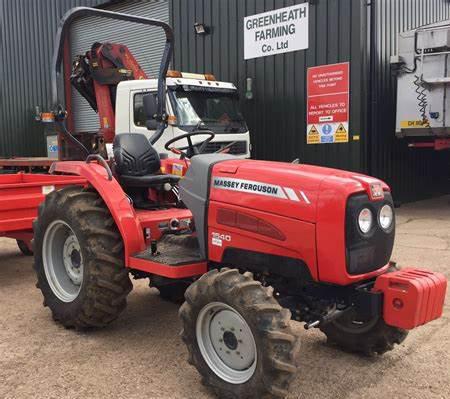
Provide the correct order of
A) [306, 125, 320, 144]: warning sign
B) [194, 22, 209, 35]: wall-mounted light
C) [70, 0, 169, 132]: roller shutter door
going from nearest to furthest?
1. [306, 125, 320, 144]: warning sign
2. [194, 22, 209, 35]: wall-mounted light
3. [70, 0, 169, 132]: roller shutter door

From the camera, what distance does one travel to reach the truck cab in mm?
8594

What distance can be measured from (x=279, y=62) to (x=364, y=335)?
27.0 ft

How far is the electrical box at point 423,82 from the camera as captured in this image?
9016mm

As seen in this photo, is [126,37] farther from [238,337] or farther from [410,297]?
[410,297]

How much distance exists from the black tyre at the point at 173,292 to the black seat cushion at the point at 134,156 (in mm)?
963

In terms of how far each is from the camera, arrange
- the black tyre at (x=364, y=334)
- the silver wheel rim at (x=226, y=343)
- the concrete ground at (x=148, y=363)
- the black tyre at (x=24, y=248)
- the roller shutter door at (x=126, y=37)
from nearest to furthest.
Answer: the silver wheel rim at (x=226, y=343) → the concrete ground at (x=148, y=363) → the black tyre at (x=364, y=334) → the black tyre at (x=24, y=248) → the roller shutter door at (x=126, y=37)

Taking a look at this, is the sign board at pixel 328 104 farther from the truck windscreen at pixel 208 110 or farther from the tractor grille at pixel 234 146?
the tractor grille at pixel 234 146

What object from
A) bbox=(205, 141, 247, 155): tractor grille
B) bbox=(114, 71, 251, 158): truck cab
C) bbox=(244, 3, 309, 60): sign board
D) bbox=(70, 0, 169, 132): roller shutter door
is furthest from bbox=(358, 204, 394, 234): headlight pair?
bbox=(70, 0, 169, 132): roller shutter door

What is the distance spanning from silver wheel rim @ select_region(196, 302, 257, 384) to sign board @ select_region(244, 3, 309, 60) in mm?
8239

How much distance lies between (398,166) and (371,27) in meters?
2.86

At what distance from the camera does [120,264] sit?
11.8 feet

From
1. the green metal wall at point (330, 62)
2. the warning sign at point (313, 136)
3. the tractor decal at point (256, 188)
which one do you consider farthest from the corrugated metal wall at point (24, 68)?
the tractor decal at point (256, 188)

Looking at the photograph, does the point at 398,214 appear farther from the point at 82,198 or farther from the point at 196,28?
the point at 82,198

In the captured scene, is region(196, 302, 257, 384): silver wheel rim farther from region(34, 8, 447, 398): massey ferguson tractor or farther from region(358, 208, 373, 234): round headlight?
region(358, 208, 373, 234): round headlight
